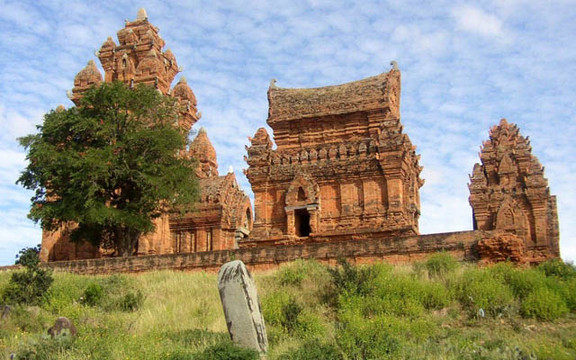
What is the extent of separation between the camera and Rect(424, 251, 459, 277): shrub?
54.4 feet

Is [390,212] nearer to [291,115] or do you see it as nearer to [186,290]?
[291,115]

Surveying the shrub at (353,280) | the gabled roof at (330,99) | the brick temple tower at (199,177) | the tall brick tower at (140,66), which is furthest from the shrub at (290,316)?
the tall brick tower at (140,66)

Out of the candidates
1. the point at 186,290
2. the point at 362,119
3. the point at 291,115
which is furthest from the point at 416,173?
the point at 186,290

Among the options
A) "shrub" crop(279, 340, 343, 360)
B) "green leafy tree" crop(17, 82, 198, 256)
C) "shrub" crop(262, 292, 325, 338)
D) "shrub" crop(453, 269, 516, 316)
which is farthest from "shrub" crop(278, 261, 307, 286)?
"green leafy tree" crop(17, 82, 198, 256)

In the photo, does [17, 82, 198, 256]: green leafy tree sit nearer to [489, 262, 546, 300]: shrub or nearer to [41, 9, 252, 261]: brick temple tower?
[41, 9, 252, 261]: brick temple tower

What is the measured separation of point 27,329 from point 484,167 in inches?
985

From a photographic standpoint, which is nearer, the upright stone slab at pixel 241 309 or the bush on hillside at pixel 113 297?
the upright stone slab at pixel 241 309

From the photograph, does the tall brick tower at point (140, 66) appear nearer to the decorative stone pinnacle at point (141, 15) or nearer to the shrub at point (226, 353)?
the decorative stone pinnacle at point (141, 15)

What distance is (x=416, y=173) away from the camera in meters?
29.1

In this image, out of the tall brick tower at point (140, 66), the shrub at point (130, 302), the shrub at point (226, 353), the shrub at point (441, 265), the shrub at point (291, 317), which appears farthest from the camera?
the tall brick tower at point (140, 66)

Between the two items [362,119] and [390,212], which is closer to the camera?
[390,212]

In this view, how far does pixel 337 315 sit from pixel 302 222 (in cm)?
1248

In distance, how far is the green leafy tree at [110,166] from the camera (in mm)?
25188

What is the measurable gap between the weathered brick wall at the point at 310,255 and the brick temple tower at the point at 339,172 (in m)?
4.89
